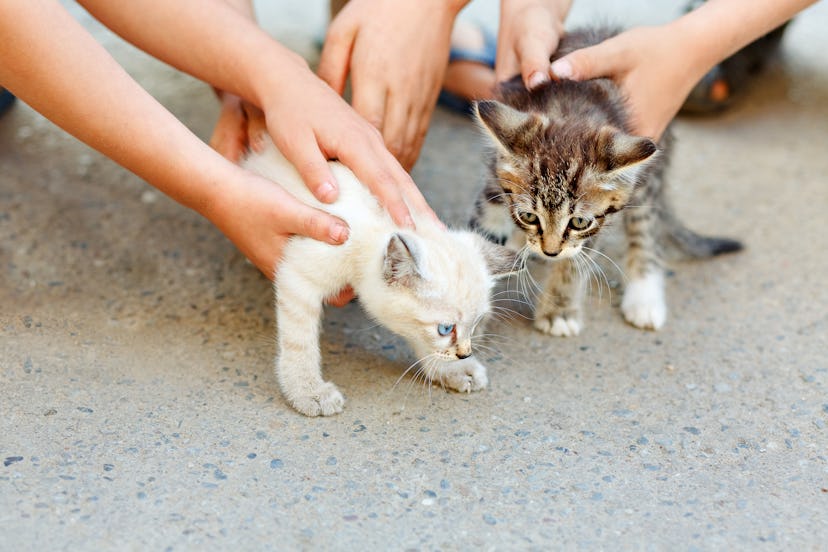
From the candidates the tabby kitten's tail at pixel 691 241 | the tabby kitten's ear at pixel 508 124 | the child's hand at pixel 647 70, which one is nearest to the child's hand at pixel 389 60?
the tabby kitten's ear at pixel 508 124

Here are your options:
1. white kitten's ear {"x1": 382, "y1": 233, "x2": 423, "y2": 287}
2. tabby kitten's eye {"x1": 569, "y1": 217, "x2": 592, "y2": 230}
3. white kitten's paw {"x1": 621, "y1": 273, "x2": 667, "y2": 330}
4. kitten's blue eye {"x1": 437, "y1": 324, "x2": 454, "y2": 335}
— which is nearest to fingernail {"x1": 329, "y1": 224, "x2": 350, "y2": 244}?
white kitten's ear {"x1": 382, "y1": 233, "x2": 423, "y2": 287}

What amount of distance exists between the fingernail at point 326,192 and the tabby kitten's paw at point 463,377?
0.50 m

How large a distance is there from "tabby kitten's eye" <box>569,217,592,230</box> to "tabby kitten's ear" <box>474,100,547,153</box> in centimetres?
21

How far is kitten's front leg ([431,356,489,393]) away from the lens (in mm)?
1958

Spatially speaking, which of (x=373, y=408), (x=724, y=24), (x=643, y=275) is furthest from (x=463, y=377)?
(x=724, y=24)

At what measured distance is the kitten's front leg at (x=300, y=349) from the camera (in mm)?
1834

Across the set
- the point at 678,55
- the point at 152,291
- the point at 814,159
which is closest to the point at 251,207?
the point at 152,291

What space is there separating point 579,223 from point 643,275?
1.73 feet

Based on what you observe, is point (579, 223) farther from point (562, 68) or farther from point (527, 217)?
point (562, 68)

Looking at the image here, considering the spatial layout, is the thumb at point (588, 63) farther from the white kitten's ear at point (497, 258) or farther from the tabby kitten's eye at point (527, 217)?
the white kitten's ear at point (497, 258)

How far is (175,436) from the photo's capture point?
1.74m

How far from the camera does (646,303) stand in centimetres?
231

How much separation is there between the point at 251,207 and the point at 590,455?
91 centimetres

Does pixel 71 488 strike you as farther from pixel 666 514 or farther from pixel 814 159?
pixel 814 159
